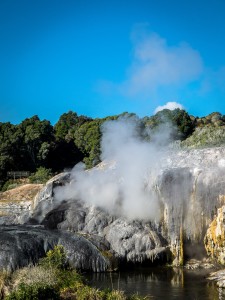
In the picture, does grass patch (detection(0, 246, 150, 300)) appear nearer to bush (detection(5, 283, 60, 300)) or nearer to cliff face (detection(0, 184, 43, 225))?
bush (detection(5, 283, 60, 300))

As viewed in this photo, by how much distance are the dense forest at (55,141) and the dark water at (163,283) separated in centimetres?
2877

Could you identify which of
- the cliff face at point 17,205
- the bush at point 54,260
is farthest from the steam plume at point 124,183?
the bush at point 54,260

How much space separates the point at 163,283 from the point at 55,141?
43.3 metres

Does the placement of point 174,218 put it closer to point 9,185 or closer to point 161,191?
point 161,191

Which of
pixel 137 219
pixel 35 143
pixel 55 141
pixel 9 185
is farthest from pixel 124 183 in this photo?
pixel 55 141

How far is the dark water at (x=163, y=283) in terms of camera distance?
16.3 m

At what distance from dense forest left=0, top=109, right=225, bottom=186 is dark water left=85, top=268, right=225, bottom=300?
28772mm

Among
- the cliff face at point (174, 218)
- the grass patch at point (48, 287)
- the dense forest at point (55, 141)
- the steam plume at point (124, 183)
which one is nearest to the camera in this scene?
the grass patch at point (48, 287)

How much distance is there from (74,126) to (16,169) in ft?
55.3

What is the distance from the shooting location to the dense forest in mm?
52188

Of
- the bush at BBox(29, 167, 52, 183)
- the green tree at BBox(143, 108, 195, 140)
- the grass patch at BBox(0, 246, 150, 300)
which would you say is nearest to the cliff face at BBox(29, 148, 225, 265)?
the grass patch at BBox(0, 246, 150, 300)

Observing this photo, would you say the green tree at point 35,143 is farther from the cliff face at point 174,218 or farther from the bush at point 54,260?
the bush at point 54,260

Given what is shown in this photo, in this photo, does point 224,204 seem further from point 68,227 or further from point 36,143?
point 36,143

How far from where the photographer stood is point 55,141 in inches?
2363
